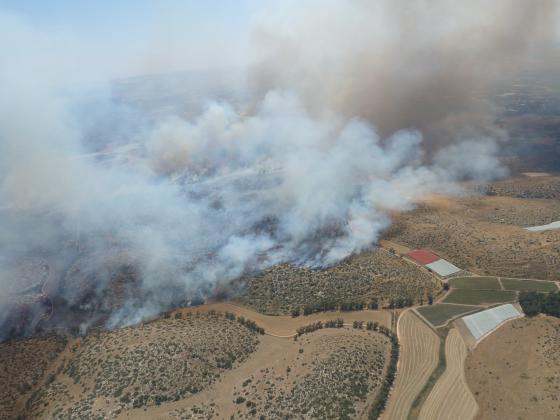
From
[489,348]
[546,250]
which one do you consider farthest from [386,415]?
[546,250]

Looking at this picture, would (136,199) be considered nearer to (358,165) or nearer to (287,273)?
(287,273)

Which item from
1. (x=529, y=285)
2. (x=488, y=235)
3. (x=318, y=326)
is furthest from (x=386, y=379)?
(x=488, y=235)

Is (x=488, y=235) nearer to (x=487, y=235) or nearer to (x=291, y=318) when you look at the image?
(x=487, y=235)

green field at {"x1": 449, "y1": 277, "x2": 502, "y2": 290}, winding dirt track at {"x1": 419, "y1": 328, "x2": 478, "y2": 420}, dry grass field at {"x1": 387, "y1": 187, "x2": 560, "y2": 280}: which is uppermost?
winding dirt track at {"x1": 419, "y1": 328, "x2": 478, "y2": 420}

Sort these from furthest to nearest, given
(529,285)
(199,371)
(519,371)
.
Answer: (529,285)
(199,371)
(519,371)

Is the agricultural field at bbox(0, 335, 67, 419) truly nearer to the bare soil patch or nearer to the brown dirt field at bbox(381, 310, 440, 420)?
the brown dirt field at bbox(381, 310, 440, 420)

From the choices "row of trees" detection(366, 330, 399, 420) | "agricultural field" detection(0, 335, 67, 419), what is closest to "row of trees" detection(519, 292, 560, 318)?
"row of trees" detection(366, 330, 399, 420)
